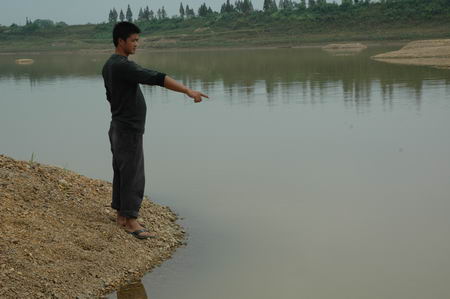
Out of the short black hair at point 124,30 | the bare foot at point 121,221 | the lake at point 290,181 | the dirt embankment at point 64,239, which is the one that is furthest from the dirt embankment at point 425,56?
the short black hair at point 124,30

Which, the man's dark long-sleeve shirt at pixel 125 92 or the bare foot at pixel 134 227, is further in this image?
the bare foot at pixel 134 227

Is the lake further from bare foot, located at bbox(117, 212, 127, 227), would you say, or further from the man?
the man

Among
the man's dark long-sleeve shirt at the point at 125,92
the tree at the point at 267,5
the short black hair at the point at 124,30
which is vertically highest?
the tree at the point at 267,5

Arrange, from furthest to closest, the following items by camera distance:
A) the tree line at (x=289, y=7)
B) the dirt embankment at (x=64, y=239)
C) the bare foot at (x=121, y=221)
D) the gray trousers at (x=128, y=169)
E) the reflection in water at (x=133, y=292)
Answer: the tree line at (x=289, y=7)
the bare foot at (x=121, y=221)
the gray trousers at (x=128, y=169)
the reflection in water at (x=133, y=292)
the dirt embankment at (x=64, y=239)

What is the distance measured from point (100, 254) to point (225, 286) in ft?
3.30

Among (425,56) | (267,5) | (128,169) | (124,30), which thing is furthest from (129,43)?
(267,5)

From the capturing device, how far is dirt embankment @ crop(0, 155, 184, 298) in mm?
4551

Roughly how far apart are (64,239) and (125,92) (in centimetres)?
126

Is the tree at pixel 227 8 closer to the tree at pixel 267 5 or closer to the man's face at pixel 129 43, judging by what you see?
the tree at pixel 267 5

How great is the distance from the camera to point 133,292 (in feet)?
15.9

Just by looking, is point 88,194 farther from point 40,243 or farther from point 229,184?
point 229,184

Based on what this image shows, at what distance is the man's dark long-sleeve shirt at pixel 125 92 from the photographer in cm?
510

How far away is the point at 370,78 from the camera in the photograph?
21.0 metres

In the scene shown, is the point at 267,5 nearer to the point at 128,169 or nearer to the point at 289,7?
the point at 289,7
